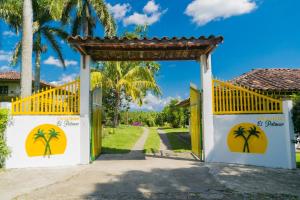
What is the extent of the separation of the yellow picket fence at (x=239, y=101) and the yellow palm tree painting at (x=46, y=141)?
529 cm

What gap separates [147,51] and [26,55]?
5.11 m

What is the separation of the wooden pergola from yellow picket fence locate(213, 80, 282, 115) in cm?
28

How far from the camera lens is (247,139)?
8438mm

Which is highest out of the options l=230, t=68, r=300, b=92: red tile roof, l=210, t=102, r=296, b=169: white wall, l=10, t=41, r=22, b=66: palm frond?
l=10, t=41, r=22, b=66: palm frond

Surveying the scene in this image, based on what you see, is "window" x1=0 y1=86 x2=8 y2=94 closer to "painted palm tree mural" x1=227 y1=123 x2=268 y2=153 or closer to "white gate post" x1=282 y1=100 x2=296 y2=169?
"painted palm tree mural" x1=227 y1=123 x2=268 y2=153

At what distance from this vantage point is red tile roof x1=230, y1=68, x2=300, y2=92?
1282 centimetres

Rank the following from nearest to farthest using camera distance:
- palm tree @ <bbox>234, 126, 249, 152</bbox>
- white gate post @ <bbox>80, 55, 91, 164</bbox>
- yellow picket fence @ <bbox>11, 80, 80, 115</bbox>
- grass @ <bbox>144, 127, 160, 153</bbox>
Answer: yellow picket fence @ <bbox>11, 80, 80, 115</bbox> < palm tree @ <bbox>234, 126, 249, 152</bbox> < white gate post @ <bbox>80, 55, 91, 164</bbox> < grass @ <bbox>144, 127, 160, 153</bbox>

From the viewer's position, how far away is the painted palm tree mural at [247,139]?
830 cm

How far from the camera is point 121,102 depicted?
2841 centimetres

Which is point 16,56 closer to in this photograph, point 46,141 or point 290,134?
point 46,141

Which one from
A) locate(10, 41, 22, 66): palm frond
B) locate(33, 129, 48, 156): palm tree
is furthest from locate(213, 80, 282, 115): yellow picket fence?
locate(10, 41, 22, 66): palm frond

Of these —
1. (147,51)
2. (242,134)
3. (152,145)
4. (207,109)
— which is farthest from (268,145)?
(152,145)

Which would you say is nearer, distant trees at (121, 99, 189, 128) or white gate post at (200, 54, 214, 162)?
white gate post at (200, 54, 214, 162)

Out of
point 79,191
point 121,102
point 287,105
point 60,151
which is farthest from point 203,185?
point 121,102
